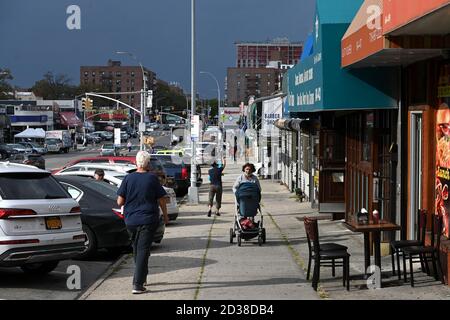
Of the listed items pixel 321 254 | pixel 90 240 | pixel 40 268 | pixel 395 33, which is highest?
pixel 395 33

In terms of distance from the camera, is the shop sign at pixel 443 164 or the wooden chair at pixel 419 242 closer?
the shop sign at pixel 443 164

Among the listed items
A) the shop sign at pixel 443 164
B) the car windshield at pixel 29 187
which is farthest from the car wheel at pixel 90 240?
the shop sign at pixel 443 164

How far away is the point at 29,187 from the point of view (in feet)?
32.9

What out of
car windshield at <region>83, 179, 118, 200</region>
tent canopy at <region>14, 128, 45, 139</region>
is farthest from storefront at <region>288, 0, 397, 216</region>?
tent canopy at <region>14, 128, 45, 139</region>

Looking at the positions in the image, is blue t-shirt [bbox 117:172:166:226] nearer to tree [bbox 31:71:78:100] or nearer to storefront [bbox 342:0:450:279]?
storefront [bbox 342:0:450:279]

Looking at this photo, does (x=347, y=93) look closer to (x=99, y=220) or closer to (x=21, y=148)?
(x=99, y=220)

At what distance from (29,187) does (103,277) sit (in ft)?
6.02

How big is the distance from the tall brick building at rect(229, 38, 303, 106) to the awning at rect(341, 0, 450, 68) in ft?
399

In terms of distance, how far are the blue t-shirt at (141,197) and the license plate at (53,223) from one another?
1233mm

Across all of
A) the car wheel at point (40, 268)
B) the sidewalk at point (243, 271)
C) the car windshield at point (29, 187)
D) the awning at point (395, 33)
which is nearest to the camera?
the awning at point (395, 33)

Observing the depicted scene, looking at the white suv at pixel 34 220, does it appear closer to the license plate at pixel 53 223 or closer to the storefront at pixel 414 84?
the license plate at pixel 53 223

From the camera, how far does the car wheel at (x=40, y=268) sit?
11.0 metres

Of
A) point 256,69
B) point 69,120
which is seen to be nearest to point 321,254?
point 69,120

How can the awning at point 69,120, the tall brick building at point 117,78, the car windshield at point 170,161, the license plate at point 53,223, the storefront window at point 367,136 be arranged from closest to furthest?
the license plate at point 53,223
the storefront window at point 367,136
the car windshield at point 170,161
the awning at point 69,120
the tall brick building at point 117,78
